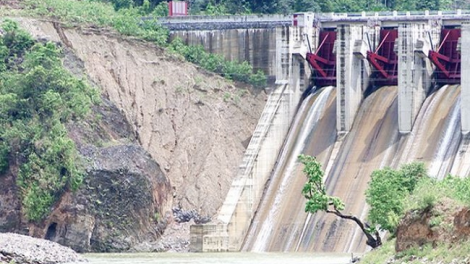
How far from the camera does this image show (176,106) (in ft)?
329

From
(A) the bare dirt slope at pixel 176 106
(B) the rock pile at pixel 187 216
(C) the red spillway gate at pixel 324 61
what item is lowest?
(B) the rock pile at pixel 187 216

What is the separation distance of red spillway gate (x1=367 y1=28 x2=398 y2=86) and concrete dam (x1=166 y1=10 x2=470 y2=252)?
0.08 m

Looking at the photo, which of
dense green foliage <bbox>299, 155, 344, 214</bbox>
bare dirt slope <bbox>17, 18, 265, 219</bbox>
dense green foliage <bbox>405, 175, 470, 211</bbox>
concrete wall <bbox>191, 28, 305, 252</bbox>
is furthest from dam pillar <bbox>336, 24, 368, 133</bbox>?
dense green foliage <bbox>405, 175, 470, 211</bbox>

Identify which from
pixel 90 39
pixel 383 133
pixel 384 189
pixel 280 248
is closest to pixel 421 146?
pixel 383 133

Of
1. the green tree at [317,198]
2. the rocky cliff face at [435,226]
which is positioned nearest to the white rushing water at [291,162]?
the green tree at [317,198]

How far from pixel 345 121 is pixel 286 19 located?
1242cm

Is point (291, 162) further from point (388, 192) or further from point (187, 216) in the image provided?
point (388, 192)

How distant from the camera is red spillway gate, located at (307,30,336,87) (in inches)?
3858

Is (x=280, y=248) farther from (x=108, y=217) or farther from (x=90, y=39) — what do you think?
(x=90, y=39)

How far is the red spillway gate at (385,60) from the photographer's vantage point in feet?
310

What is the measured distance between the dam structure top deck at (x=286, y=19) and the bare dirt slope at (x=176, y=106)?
13.1ft

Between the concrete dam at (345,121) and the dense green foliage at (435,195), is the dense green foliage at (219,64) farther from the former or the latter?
the dense green foliage at (435,195)

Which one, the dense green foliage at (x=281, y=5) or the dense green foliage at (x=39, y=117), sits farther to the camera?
the dense green foliage at (x=281, y=5)

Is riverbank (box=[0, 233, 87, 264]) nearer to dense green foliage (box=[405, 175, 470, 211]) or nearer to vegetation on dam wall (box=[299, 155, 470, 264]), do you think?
vegetation on dam wall (box=[299, 155, 470, 264])
